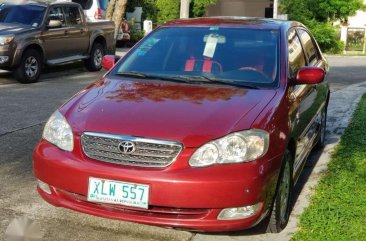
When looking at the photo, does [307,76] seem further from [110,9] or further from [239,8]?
[239,8]

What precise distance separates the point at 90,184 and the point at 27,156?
2.39 meters

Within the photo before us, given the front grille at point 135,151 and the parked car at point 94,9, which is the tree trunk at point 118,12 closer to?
the parked car at point 94,9

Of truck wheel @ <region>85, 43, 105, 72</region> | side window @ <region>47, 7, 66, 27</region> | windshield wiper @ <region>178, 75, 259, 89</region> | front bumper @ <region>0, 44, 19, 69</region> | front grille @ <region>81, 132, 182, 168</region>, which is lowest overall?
truck wheel @ <region>85, 43, 105, 72</region>

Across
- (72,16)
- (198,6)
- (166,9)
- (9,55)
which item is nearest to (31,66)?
(9,55)

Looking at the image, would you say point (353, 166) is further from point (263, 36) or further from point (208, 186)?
point (208, 186)

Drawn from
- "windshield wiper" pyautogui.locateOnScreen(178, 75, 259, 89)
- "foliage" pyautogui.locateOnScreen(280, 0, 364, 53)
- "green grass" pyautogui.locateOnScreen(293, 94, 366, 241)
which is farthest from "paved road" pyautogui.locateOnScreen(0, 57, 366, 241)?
"foliage" pyautogui.locateOnScreen(280, 0, 364, 53)

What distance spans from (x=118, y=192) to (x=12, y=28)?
8.75 m

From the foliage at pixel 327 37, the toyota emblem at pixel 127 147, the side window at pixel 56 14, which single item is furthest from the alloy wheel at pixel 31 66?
the foliage at pixel 327 37

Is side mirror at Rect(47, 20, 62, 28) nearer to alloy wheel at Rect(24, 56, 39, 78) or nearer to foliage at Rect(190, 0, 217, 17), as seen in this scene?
alloy wheel at Rect(24, 56, 39, 78)

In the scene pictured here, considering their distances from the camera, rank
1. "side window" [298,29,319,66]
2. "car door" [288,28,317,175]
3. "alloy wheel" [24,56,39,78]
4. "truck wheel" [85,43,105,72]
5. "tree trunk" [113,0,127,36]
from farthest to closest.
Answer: "tree trunk" [113,0,127,36], "truck wheel" [85,43,105,72], "alloy wheel" [24,56,39,78], "side window" [298,29,319,66], "car door" [288,28,317,175]

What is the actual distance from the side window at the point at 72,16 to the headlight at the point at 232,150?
10242mm

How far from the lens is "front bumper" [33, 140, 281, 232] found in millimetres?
3492

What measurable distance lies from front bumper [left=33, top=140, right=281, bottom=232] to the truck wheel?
420 inches

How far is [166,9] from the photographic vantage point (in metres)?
29.3
